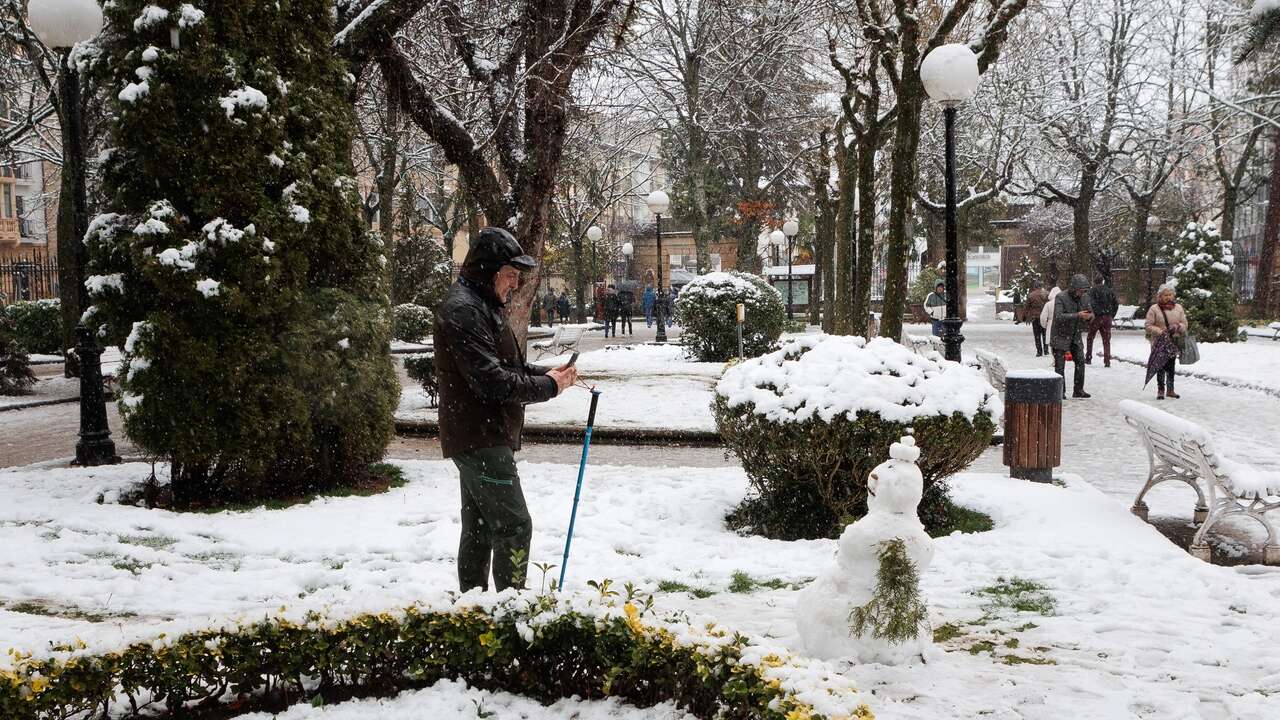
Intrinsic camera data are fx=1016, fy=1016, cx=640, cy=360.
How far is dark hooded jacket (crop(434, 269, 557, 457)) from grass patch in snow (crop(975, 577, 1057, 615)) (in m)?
2.83

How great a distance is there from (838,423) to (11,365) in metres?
15.7

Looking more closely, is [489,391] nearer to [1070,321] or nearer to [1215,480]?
[1215,480]

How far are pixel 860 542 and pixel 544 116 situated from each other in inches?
371

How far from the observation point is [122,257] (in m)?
7.90

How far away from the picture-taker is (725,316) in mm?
21109

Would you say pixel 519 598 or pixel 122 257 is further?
pixel 122 257

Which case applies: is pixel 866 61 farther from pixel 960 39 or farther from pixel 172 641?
pixel 172 641

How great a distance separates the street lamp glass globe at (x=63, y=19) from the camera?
968 cm

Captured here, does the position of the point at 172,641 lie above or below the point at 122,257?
below

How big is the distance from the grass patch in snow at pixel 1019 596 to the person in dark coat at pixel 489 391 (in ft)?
8.80

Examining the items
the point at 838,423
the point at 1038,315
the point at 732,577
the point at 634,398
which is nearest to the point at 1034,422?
the point at 838,423

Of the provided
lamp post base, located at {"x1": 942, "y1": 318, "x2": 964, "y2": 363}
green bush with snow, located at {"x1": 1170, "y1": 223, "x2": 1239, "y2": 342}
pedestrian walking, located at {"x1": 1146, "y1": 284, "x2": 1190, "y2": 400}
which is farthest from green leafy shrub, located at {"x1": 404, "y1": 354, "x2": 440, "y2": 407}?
green bush with snow, located at {"x1": 1170, "y1": 223, "x2": 1239, "y2": 342}

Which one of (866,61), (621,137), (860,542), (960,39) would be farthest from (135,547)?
(621,137)

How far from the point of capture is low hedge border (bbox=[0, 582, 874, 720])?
149 inches
